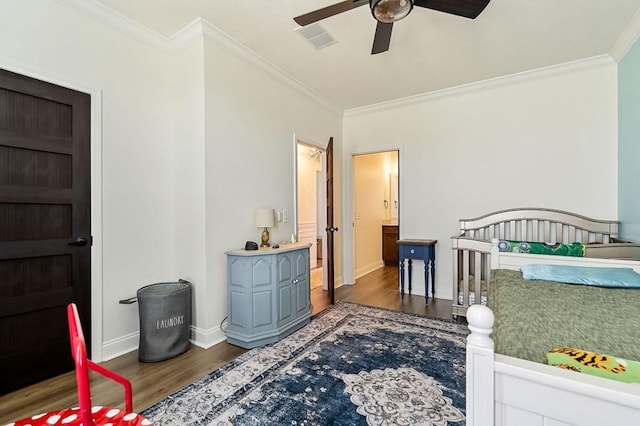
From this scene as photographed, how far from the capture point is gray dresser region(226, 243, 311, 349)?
8.36 feet

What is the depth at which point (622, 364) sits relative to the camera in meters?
0.74

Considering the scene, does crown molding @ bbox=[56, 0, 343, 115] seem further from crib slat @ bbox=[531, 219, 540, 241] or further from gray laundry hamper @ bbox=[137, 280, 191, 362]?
crib slat @ bbox=[531, 219, 540, 241]

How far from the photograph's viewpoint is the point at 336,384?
194 centimetres

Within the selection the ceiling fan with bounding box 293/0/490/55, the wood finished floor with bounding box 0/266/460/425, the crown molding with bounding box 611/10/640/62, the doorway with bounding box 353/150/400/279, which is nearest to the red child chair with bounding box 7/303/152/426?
the wood finished floor with bounding box 0/266/460/425

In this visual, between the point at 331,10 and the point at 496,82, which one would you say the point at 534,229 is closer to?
the point at 496,82

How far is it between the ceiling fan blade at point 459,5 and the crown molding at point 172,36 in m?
1.72

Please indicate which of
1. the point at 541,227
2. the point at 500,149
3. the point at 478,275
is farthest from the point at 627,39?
the point at 478,275

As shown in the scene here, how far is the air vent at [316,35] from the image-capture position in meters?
2.56

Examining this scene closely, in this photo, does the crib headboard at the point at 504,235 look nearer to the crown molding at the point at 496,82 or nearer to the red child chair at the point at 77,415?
the crown molding at the point at 496,82

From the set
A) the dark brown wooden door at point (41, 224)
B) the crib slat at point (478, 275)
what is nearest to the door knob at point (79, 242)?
the dark brown wooden door at point (41, 224)

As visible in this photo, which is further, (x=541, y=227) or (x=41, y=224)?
(x=541, y=227)

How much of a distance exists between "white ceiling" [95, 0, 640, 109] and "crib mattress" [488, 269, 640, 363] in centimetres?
216

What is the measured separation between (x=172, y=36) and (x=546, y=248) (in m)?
3.93

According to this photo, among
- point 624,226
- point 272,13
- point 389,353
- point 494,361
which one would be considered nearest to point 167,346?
point 389,353
